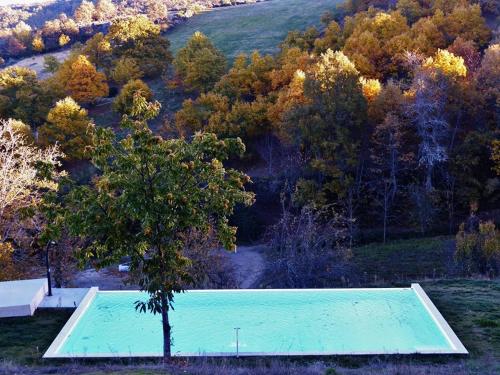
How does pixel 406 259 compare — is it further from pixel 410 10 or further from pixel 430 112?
pixel 410 10

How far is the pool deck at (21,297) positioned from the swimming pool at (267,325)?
1.11m

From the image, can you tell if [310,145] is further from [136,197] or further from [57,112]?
[136,197]

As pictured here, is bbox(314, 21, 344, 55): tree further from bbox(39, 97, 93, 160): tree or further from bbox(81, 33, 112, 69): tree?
bbox(81, 33, 112, 69): tree

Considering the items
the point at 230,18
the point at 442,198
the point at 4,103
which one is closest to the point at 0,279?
the point at 442,198

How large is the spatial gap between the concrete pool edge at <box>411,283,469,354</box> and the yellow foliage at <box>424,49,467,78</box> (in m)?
15.1

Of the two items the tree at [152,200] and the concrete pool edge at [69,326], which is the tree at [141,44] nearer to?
the concrete pool edge at [69,326]

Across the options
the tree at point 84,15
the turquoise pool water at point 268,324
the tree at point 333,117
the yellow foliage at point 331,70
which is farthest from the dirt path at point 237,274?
the tree at point 84,15

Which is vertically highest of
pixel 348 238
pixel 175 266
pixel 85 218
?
pixel 85 218

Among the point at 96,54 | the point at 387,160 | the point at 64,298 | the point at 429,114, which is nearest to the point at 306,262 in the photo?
the point at 64,298

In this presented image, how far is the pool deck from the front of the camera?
43.9 ft

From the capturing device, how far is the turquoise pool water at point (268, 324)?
11781mm

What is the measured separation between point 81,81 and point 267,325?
3464 centimetres

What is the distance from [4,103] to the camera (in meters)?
39.0

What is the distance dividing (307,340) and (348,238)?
14588 mm
